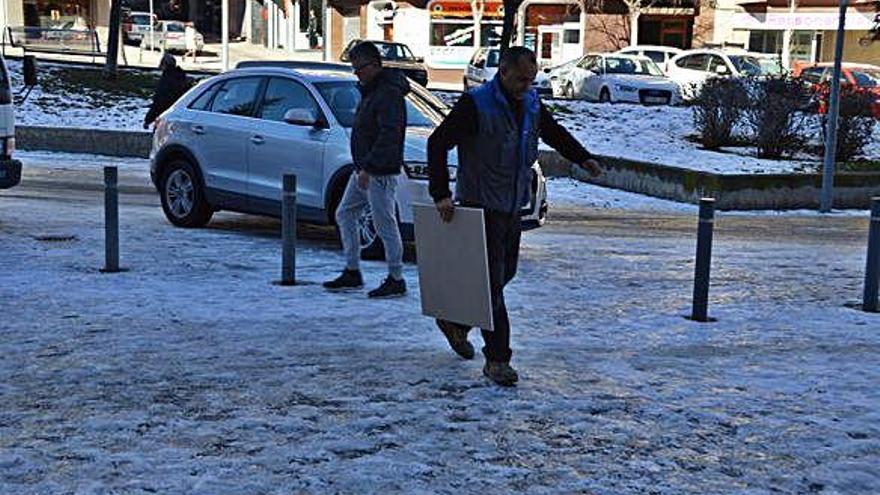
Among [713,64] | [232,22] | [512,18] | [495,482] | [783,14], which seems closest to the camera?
[495,482]

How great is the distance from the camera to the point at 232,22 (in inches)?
2739

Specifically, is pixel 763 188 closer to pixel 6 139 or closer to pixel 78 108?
pixel 6 139

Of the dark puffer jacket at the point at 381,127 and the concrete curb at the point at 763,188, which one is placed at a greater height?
the dark puffer jacket at the point at 381,127

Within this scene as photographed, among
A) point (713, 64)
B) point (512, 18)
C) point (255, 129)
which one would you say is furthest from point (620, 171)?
point (713, 64)

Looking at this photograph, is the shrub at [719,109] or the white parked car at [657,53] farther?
the white parked car at [657,53]

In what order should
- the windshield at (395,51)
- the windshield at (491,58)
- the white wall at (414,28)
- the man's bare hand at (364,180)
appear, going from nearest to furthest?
the man's bare hand at (364,180)
the windshield at (491,58)
the windshield at (395,51)
the white wall at (414,28)

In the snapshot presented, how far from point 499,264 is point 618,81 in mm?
25641

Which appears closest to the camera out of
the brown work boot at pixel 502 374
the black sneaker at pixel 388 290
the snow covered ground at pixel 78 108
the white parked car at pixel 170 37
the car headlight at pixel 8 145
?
the brown work boot at pixel 502 374

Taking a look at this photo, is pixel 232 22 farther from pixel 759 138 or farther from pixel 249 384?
pixel 249 384

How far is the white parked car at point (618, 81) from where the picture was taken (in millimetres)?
30172

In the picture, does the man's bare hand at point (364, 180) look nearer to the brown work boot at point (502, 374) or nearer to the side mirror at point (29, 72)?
the brown work boot at point (502, 374)

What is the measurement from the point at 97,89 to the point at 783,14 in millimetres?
31271

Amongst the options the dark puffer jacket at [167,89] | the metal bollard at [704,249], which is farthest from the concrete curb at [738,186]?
the metal bollard at [704,249]

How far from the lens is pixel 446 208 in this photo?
607 cm
